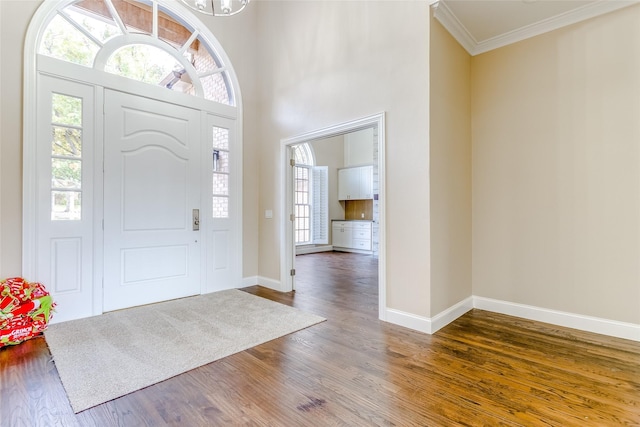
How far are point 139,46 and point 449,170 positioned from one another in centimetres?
393

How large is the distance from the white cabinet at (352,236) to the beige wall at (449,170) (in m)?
4.71

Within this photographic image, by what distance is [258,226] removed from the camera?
4773mm

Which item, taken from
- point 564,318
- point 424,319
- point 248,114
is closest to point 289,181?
point 248,114

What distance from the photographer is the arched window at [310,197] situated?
28.8 ft

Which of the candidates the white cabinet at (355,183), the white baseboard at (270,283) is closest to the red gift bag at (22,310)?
the white baseboard at (270,283)

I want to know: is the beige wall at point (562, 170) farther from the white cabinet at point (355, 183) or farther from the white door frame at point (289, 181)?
the white cabinet at point (355, 183)

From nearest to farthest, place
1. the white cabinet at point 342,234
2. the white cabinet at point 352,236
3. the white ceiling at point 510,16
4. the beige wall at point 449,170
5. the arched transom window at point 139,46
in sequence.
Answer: the white ceiling at point 510,16 < the beige wall at point 449,170 < the arched transom window at point 139,46 < the white cabinet at point 352,236 < the white cabinet at point 342,234

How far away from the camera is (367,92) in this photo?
3.33 meters

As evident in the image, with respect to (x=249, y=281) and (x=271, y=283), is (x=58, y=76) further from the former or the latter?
(x=271, y=283)

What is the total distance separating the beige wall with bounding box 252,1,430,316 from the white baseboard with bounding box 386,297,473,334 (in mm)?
72

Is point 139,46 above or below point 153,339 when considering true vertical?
above

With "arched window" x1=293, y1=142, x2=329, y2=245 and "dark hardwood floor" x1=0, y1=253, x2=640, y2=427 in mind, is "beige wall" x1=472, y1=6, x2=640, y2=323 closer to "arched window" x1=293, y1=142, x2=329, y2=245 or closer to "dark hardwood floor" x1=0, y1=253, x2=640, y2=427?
"dark hardwood floor" x1=0, y1=253, x2=640, y2=427

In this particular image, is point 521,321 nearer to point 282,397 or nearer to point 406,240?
point 406,240

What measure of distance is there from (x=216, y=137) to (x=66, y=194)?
1900 millimetres
